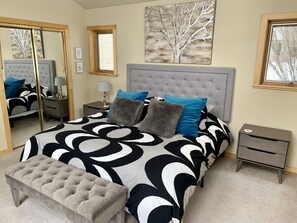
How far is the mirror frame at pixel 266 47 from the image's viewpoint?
9.11 feet

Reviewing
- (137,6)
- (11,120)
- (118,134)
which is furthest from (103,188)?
(137,6)

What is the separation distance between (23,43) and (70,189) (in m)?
2.72

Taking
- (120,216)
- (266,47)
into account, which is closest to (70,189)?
(120,216)

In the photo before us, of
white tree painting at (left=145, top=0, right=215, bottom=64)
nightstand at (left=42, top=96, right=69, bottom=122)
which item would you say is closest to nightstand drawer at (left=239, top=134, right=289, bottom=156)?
→ white tree painting at (left=145, top=0, right=215, bottom=64)

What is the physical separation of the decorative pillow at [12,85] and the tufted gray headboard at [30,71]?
0.20ft

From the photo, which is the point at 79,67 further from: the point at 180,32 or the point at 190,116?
the point at 190,116

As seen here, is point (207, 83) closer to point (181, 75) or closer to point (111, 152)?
point (181, 75)

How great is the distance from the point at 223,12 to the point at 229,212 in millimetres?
2491

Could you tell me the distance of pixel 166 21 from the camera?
3539 mm

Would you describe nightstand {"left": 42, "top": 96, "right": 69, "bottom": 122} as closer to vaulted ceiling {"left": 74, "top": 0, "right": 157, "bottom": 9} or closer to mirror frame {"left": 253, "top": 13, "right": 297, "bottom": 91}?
vaulted ceiling {"left": 74, "top": 0, "right": 157, "bottom": 9}

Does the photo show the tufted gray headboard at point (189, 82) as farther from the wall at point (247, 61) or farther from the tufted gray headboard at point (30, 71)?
the tufted gray headboard at point (30, 71)

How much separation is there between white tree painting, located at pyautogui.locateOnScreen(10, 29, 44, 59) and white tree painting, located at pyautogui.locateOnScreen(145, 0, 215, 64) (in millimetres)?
1753

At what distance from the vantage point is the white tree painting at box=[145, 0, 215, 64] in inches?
128

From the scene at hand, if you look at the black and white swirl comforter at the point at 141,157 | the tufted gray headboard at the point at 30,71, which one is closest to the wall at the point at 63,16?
the tufted gray headboard at the point at 30,71
